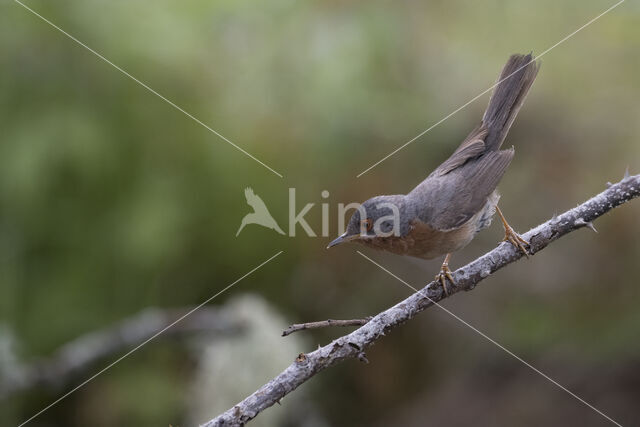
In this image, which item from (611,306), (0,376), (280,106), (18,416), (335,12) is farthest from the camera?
(335,12)

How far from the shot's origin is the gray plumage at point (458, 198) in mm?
2688

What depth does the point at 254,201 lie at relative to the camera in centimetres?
386

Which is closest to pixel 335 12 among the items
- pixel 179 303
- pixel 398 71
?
pixel 398 71

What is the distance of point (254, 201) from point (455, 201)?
1456 millimetres

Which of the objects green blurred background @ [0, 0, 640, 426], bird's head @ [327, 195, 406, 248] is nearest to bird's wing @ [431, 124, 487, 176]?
bird's head @ [327, 195, 406, 248]

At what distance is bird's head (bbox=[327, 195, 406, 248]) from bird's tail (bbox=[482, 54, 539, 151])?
26.6 inches

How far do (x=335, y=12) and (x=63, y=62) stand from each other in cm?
189

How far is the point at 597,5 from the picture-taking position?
454cm

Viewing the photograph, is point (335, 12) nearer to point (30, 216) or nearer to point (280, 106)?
point (280, 106)

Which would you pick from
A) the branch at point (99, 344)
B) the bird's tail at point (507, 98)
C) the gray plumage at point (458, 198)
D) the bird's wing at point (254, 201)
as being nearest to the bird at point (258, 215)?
the bird's wing at point (254, 201)

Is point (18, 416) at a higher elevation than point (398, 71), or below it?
below

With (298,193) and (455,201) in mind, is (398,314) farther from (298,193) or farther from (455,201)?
(298,193)
